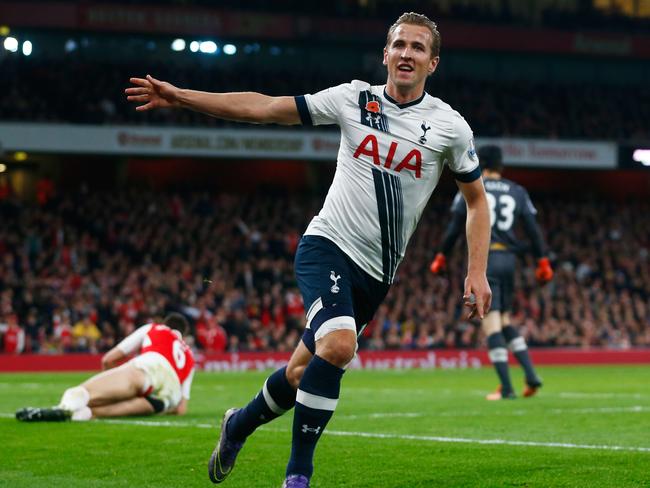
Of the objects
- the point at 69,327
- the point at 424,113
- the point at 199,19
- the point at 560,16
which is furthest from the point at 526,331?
the point at 424,113

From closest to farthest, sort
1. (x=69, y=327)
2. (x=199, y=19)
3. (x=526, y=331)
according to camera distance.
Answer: (x=69, y=327) → (x=526, y=331) → (x=199, y=19)

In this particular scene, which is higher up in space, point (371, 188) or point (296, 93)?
point (296, 93)

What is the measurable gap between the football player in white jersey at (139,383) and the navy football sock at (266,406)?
393cm

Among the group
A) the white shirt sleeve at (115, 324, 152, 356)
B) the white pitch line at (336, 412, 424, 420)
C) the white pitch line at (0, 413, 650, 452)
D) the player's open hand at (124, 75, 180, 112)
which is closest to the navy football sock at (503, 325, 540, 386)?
the white pitch line at (336, 412, 424, 420)

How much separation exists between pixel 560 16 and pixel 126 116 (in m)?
→ 17.3

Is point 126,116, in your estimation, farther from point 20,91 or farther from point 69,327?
point 69,327

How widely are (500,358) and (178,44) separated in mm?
26496

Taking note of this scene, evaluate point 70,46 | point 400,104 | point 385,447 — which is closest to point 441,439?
point 385,447

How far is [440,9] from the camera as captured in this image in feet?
137

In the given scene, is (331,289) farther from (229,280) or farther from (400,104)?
(229,280)

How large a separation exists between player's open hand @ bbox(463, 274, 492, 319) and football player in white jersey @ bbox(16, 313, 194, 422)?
4.94m

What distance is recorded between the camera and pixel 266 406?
22.4ft

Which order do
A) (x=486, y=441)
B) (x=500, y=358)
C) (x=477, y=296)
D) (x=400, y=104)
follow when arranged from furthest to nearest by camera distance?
(x=500, y=358)
(x=486, y=441)
(x=400, y=104)
(x=477, y=296)

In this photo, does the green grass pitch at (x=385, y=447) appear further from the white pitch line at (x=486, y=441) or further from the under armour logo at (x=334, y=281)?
the under armour logo at (x=334, y=281)
